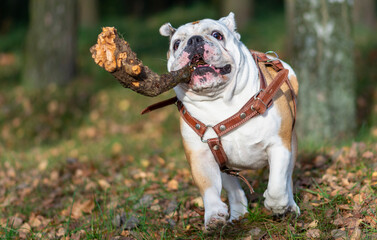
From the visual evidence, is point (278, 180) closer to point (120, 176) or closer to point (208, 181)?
point (208, 181)

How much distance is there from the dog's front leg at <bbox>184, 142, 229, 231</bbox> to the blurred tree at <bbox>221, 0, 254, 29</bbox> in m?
10.5

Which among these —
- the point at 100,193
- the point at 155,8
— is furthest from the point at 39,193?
the point at 155,8

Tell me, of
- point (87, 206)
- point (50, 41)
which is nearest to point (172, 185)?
point (87, 206)

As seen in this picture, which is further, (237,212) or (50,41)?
(50,41)

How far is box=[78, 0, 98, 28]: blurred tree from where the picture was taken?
17562 mm

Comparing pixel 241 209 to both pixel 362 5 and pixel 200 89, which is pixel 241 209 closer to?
pixel 200 89

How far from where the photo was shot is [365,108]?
336 inches

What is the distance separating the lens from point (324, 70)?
630 cm

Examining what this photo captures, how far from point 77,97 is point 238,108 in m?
7.03

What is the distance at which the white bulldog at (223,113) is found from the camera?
10.5 ft

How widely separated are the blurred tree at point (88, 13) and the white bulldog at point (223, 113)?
14.8m

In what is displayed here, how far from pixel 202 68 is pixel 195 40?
0.60 ft

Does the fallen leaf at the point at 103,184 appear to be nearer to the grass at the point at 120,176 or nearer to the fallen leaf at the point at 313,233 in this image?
the grass at the point at 120,176

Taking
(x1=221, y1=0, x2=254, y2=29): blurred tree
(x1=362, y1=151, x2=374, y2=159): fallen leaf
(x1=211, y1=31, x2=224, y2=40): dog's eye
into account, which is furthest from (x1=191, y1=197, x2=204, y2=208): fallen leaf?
(x1=221, y1=0, x2=254, y2=29): blurred tree
